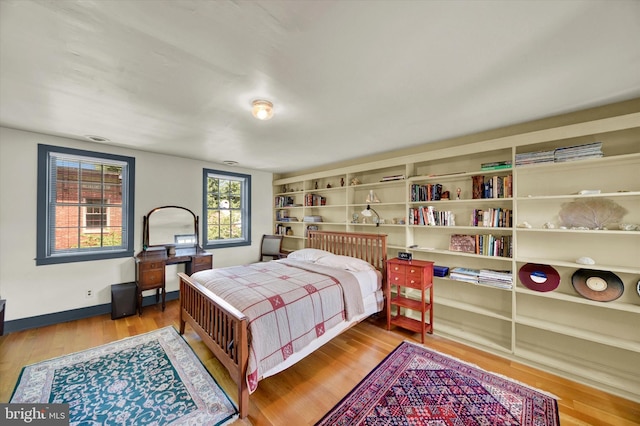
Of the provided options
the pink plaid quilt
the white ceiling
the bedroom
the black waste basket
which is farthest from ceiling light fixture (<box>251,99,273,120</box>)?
the black waste basket

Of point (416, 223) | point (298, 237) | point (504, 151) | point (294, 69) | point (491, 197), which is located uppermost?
point (294, 69)

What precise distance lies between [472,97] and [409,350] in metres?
A: 2.64

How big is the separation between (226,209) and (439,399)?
4.54 metres

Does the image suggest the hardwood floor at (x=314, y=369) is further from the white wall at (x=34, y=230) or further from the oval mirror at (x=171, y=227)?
Result: the oval mirror at (x=171, y=227)

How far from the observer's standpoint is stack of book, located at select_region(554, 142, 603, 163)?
2.24 metres

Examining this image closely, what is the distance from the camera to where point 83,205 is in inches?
142

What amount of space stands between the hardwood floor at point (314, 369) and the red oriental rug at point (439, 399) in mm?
113

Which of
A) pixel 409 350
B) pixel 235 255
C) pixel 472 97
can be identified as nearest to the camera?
pixel 472 97

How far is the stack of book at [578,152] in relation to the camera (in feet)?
7.35

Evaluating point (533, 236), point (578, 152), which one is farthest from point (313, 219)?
point (578, 152)

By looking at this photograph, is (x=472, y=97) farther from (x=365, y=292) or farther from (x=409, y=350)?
(x=409, y=350)

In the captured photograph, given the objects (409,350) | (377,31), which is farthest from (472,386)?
(377,31)

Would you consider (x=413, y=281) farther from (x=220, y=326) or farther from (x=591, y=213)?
(x=220, y=326)

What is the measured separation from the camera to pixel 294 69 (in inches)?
66.8
